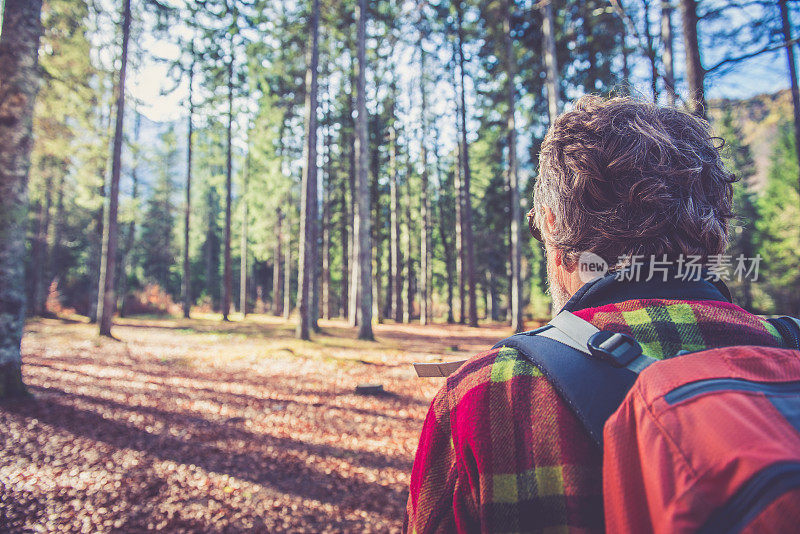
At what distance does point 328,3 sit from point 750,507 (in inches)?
716

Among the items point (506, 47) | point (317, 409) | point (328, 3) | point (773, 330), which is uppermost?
point (328, 3)

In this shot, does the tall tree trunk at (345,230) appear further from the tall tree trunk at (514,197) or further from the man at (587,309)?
the man at (587,309)

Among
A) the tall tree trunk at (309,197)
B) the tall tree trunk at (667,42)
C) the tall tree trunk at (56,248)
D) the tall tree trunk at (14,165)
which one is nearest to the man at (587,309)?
the tall tree trunk at (14,165)

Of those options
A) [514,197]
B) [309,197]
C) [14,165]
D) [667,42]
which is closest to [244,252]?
[309,197]

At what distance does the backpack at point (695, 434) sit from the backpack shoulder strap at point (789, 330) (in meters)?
0.35

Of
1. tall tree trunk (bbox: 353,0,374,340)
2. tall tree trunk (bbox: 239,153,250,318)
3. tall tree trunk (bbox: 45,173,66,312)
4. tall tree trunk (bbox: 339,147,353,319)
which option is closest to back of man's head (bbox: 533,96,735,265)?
tall tree trunk (bbox: 353,0,374,340)

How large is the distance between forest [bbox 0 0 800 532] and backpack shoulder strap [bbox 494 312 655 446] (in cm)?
99

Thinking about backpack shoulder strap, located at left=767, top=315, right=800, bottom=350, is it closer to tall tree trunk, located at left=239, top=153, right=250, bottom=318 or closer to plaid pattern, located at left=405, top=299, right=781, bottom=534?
plaid pattern, located at left=405, top=299, right=781, bottom=534

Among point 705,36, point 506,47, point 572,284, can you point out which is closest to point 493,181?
point 506,47

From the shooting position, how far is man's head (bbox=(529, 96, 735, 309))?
113 centimetres

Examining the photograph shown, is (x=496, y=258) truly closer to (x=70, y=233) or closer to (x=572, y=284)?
(x=572, y=284)

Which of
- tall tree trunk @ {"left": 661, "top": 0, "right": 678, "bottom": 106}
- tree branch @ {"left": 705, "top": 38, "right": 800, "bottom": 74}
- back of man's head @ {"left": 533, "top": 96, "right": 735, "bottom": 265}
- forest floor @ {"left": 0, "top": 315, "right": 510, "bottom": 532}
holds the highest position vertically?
tall tree trunk @ {"left": 661, "top": 0, "right": 678, "bottom": 106}

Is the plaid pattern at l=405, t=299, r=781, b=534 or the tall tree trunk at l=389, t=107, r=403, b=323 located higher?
the tall tree trunk at l=389, t=107, r=403, b=323

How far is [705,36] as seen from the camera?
7.22 meters
